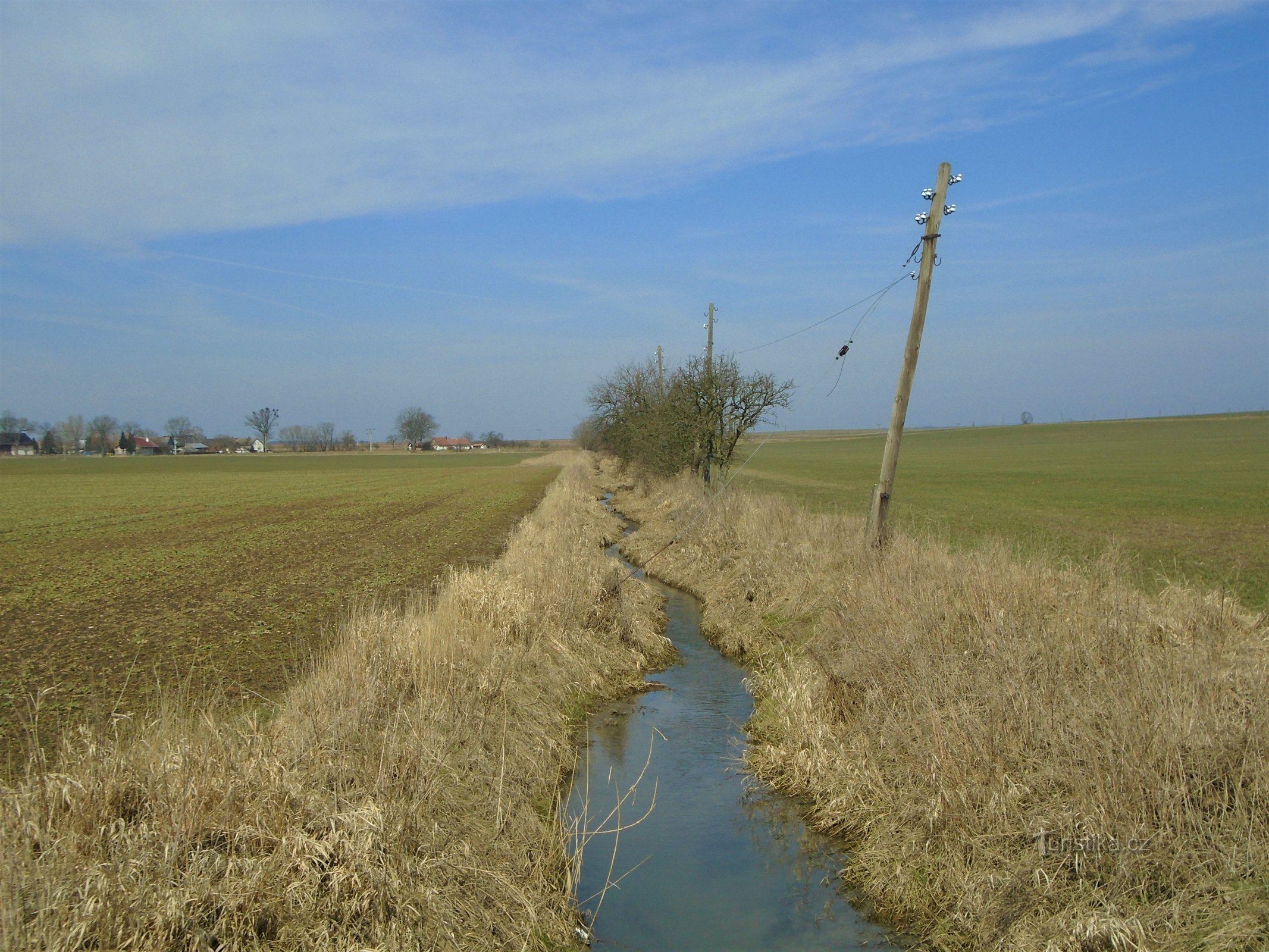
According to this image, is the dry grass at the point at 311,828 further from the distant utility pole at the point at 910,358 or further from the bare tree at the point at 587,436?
the bare tree at the point at 587,436

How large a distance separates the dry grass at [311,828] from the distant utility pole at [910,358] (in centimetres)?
698

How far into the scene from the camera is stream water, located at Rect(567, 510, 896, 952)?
586 cm

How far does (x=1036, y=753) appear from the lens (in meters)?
5.92

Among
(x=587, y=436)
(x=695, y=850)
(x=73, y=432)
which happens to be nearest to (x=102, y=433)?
(x=73, y=432)

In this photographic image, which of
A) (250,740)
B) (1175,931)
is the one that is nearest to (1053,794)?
(1175,931)

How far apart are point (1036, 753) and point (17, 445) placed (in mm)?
201047

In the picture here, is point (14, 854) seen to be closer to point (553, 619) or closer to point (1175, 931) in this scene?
point (1175, 931)

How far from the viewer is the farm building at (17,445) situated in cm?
16188

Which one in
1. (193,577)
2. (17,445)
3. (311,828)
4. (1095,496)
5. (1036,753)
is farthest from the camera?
(17,445)

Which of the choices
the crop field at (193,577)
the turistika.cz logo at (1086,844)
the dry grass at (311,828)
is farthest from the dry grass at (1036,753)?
the crop field at (193,577)

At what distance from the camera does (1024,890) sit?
5156mm

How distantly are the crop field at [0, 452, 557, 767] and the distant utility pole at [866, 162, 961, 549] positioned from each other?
6828 millimetres

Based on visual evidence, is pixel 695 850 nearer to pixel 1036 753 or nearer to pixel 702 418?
pixel 1036 753

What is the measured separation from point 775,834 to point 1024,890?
2484mm
